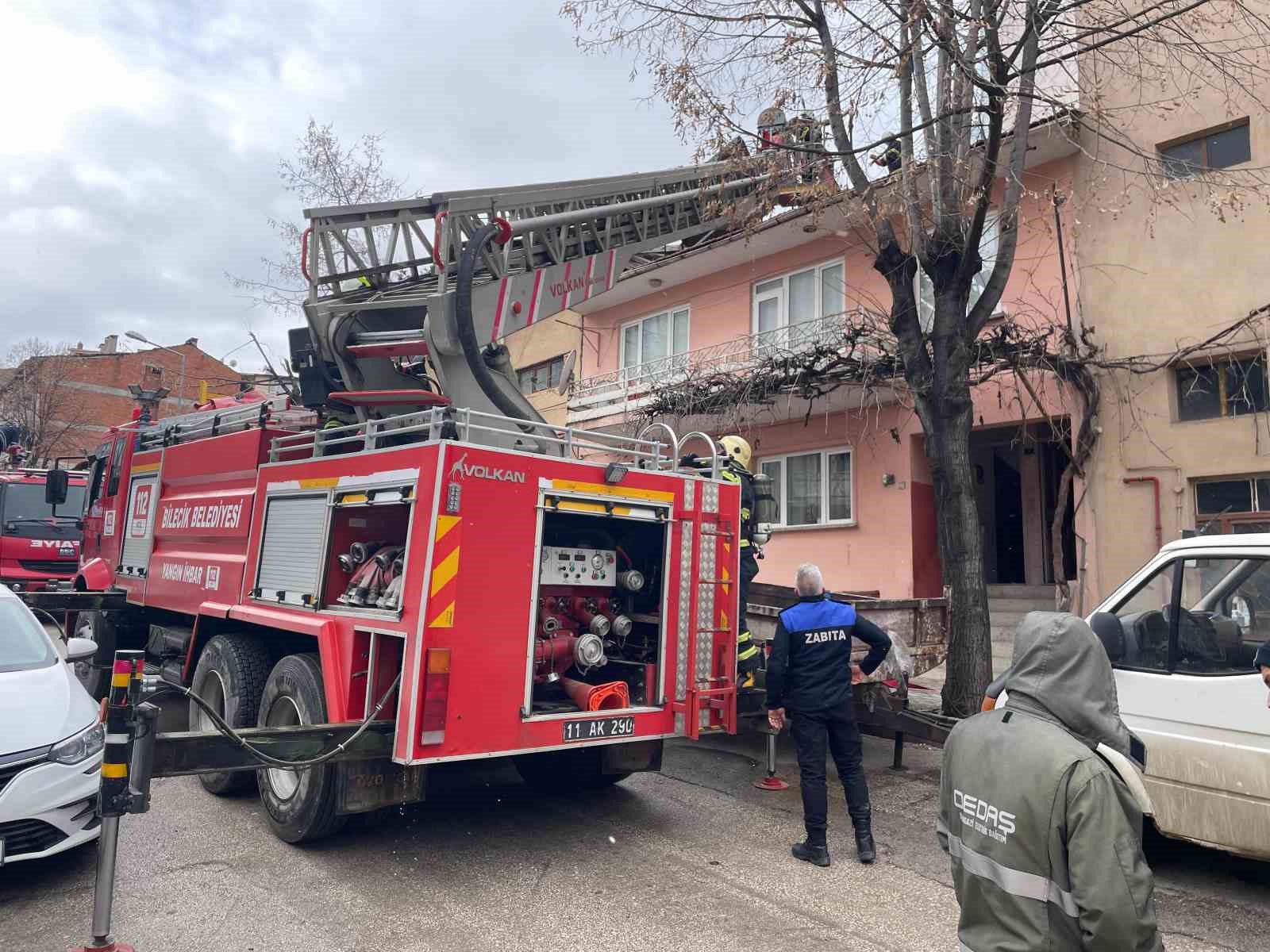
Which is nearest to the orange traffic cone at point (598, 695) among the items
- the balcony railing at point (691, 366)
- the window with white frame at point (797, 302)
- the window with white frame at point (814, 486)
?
the balcony railing at point (691, 366)

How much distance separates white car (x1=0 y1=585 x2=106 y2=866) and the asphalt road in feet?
1.01

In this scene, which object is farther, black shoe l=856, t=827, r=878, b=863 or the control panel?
the control panel

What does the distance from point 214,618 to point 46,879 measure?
2.34 m

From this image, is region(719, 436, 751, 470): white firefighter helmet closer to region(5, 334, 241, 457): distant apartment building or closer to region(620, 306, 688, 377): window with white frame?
region(620, 306, 688, 377): window with white frame

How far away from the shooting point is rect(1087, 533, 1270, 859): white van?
4.29m

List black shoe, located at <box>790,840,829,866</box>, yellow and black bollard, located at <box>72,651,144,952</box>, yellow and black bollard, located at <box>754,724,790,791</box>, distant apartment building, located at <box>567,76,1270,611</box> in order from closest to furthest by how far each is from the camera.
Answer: yellow and black bollard, located at <box>72,651,144,952</box>, black shoe, located at <box>790,840,829,866</box>, yellow and black bollard, located at <box>754,724,790,791</box>, distant apartment building, located at <box>567,76,1270,611</box>

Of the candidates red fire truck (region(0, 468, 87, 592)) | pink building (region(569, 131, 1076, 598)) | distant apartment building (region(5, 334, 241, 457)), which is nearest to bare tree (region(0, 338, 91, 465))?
distant apartment building (region(5, 334, 241, 457))

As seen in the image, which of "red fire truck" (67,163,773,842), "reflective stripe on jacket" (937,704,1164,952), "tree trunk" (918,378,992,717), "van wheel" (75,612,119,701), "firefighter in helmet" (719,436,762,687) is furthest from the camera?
"van wheel" (75,612,119,701)

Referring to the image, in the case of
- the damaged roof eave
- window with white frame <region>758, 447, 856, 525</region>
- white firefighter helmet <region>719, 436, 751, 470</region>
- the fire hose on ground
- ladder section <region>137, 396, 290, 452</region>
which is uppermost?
the damaged roof eave

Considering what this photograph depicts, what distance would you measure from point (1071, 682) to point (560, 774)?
A: 493 centimetres

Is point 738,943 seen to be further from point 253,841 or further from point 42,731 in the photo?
point 42,731

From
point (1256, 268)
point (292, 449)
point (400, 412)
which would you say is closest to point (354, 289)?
point (400, 412)

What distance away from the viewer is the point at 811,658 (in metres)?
5.34

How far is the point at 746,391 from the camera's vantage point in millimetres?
12766
